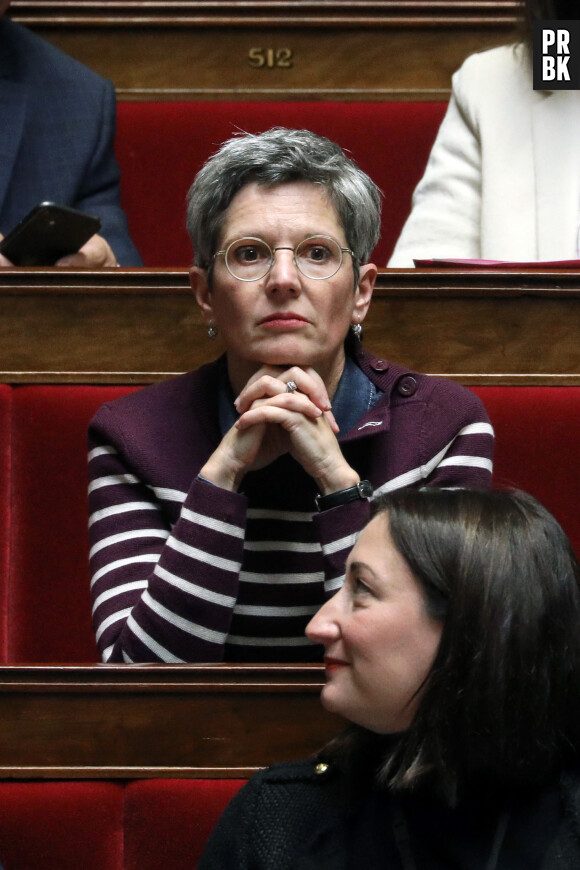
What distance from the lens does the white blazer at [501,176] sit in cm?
84

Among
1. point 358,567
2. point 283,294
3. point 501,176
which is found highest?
point 501,176

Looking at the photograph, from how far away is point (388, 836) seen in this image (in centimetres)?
41

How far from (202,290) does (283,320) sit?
2.4 inches

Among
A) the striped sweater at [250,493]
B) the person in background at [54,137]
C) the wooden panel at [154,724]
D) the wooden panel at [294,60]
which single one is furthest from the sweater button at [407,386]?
the wooden panel at [294,60]

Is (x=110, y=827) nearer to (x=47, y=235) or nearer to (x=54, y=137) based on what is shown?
(x=47, y=235)

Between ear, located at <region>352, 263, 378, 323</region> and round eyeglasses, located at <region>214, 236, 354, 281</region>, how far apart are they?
27mm

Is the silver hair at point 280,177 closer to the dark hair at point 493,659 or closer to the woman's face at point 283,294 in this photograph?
the woman's face at point 283,294

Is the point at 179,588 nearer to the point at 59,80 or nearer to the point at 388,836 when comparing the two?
the point at 388,836

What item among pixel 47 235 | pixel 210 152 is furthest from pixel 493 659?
pixel 210 152

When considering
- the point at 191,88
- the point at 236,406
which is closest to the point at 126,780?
the point at 236,406

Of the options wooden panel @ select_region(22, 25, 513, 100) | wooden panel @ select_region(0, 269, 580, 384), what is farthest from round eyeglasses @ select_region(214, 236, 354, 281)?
wooden panel @ select_region(22, 25, 513, 100)

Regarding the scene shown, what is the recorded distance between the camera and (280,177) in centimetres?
60

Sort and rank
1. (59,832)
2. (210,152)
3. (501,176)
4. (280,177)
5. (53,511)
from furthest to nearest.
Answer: (210,152) → (501,176) → (53,511) → (280,177) → (59,832)

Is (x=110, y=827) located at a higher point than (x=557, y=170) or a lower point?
lower
